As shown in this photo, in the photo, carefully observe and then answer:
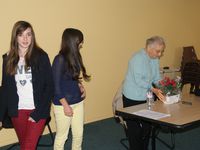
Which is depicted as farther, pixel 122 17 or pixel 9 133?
pixel 122 17

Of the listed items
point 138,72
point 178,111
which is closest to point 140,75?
point 138,72

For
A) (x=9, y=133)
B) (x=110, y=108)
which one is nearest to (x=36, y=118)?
(x=9, y=133)

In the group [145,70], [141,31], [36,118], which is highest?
[141,31]

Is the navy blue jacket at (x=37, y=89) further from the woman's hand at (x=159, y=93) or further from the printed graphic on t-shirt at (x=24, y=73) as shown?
the woman's hand at (x=159, y=93)

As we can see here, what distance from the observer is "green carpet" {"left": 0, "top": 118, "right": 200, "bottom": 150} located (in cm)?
384

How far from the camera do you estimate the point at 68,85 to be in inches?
109

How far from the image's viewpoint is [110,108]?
16.7ft

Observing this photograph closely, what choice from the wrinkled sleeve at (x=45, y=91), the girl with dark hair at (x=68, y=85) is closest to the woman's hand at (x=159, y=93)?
the girl with dark hair at (x=68, y=85)

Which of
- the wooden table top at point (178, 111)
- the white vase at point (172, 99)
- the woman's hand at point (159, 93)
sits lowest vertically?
the wooden table top at point (178, 111)

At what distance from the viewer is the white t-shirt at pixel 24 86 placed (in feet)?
8.07

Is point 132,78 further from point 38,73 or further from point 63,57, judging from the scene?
point 38,73

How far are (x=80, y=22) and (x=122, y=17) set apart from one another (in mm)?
869

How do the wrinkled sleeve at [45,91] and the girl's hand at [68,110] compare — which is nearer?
the wrinkled sleeve at [45,91]

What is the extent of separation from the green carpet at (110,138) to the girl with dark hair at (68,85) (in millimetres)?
1055
